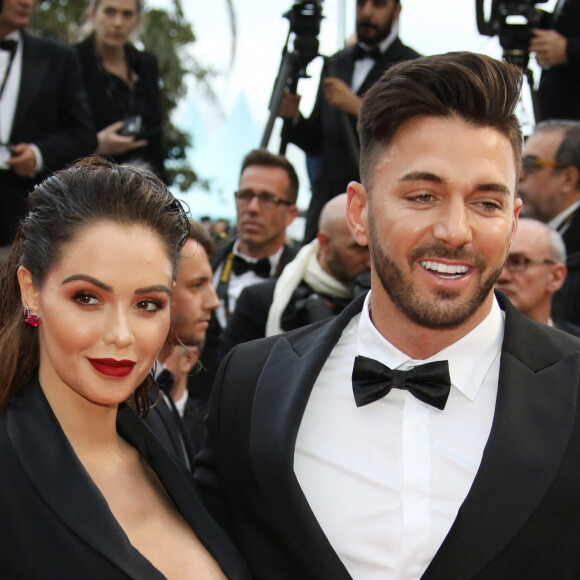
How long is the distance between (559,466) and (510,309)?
1.47 feet

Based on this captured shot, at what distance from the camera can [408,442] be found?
2076 millimetres

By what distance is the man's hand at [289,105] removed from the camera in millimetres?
4867

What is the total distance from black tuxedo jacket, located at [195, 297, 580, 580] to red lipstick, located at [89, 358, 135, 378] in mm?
345

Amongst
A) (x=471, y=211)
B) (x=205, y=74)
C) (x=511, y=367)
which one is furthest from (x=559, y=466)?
(x=205, y=74)

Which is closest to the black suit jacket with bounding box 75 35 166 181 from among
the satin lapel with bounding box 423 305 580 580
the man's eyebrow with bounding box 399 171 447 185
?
the man's eyebrow with bounding box 399 171 447 185

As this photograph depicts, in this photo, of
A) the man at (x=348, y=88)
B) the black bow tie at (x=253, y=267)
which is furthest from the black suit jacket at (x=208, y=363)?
the man at (x=348, y=88)

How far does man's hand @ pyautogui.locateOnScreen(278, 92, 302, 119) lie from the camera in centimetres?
487

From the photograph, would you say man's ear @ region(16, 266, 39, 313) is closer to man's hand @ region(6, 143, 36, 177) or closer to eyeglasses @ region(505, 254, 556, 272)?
man's hand @ region(6, 143, 36, 177)

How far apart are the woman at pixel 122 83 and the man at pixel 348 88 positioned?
852 millimetres

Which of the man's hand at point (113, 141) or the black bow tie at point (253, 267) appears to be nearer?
the man's hand at point (113, 141)

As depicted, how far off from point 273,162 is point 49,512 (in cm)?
333

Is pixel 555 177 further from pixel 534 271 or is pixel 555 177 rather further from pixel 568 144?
pixel 534 271

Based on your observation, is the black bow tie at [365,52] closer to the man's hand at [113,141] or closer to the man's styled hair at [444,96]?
the man's hand at [113,141]

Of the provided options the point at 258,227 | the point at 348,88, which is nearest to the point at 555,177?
the point at 348,88
